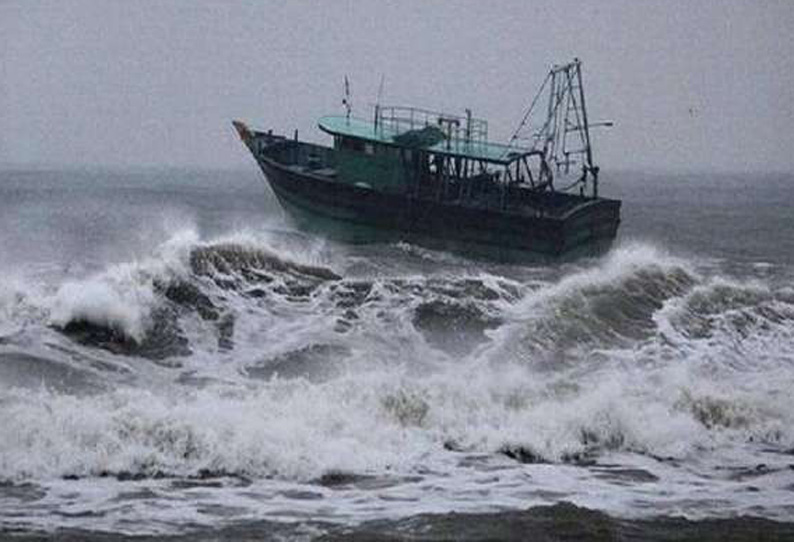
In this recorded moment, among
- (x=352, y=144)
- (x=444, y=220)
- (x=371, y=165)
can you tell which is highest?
(x=352, y=144)

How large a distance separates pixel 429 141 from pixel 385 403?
64.4 feet

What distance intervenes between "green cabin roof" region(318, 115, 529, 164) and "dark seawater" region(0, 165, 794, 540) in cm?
949

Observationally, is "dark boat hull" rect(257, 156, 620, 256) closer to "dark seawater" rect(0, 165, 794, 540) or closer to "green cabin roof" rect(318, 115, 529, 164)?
"green cabin roof" rect(318, 115, 529, 164)

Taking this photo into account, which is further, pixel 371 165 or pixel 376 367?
pixel 371 165

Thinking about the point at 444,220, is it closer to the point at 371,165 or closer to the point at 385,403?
the point at 371,165

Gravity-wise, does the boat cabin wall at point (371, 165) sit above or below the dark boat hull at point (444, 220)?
above

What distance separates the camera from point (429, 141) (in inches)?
1243

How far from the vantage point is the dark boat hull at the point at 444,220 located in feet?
95.7

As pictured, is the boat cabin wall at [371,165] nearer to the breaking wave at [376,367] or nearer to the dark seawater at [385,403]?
the dark seawater at [385,403]

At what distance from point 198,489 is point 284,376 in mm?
4307

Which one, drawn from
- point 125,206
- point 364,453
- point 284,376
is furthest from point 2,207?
point 364,453

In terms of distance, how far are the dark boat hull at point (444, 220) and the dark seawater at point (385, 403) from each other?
7297mm

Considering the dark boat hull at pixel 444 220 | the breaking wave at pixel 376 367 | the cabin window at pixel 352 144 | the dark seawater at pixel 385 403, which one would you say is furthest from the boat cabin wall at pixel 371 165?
the breaking wave at pixel 376 367

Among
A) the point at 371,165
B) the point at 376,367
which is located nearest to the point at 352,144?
the point at 371,165
